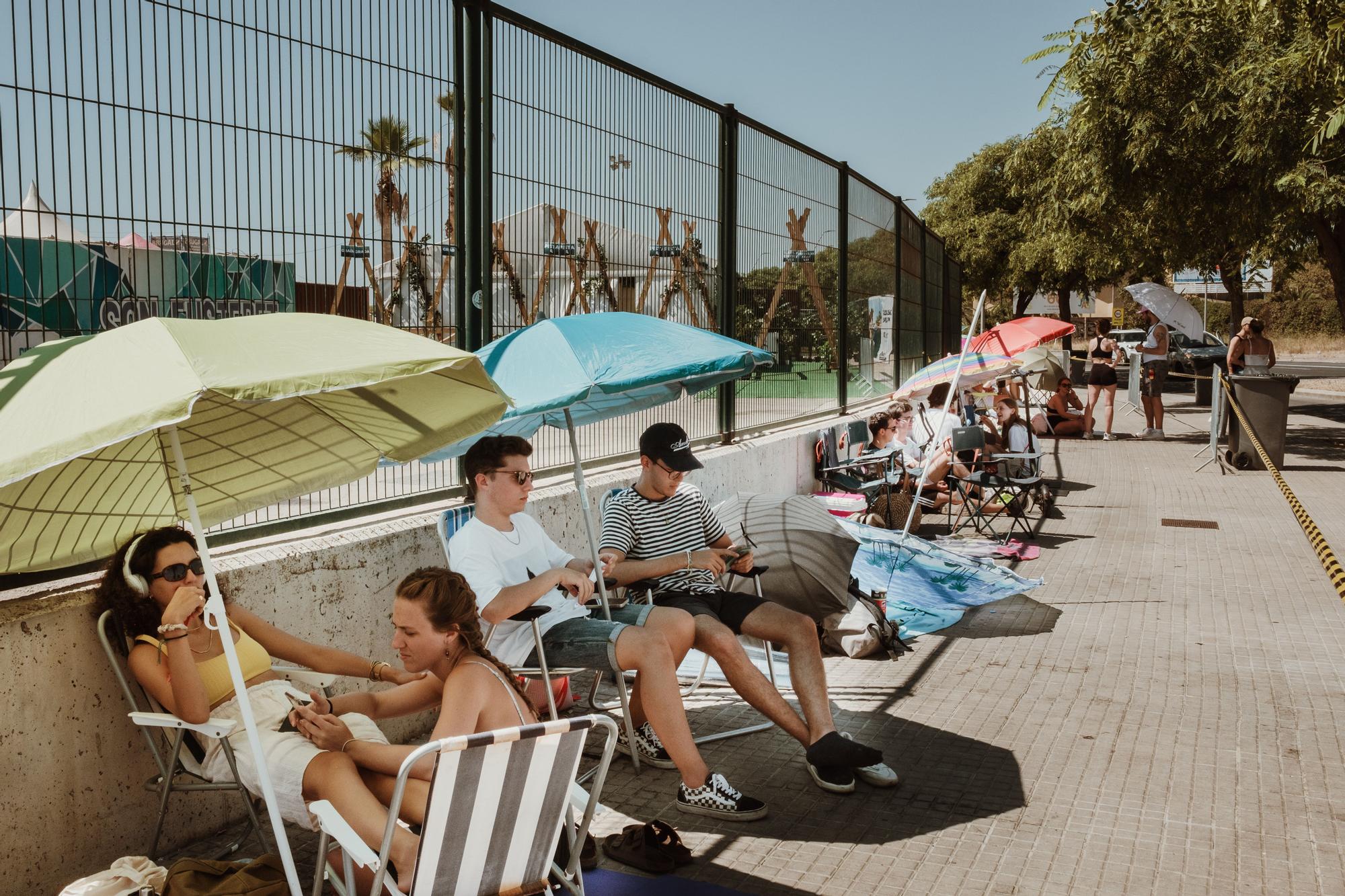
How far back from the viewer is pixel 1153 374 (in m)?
19.9

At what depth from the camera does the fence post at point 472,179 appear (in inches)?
245

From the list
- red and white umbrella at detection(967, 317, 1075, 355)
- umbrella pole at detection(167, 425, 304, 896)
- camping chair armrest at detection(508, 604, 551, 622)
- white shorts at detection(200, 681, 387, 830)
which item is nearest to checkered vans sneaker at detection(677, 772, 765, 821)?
camping chair armrest at detection(508, 604, 551, 622)

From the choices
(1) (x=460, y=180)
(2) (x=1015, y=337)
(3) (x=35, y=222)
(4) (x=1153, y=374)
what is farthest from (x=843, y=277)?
(3) (x=35, y=222)

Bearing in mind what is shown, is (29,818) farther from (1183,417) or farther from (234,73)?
(1183,417)

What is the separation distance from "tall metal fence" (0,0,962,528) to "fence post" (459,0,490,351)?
0.01 m

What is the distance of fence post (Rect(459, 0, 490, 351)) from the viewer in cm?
621

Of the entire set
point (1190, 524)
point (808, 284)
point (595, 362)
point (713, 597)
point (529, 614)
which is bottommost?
point (1190, 524)

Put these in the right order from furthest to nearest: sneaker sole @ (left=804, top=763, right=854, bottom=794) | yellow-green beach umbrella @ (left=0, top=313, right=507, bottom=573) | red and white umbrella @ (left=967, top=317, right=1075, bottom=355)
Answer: red and white umbrella @ (left=967, top=317, right=1075, bottom=355) → sneaker sole @ (left=804, top=763, right=854, bottom=794) → yellow-green beach umbrella @ (left=0, top=313, right=507, bottom=573)

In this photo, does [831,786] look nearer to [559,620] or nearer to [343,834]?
[559,620]

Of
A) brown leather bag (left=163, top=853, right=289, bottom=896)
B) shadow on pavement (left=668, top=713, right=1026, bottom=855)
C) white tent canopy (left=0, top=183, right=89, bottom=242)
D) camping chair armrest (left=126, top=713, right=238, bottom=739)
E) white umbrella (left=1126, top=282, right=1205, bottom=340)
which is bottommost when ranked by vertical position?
shadow on pavement (left=668, top=713, right=1026, bottom=855)

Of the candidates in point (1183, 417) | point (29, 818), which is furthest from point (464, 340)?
point (1183, 417)

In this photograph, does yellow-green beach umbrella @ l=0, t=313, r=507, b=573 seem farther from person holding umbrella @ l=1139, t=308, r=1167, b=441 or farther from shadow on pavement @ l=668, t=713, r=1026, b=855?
person holding umbrella @ l=1139, t=308, r=1167, b=441

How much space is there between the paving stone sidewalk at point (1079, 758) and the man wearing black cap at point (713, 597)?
0.58 feet

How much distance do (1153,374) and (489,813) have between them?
62.9ft
